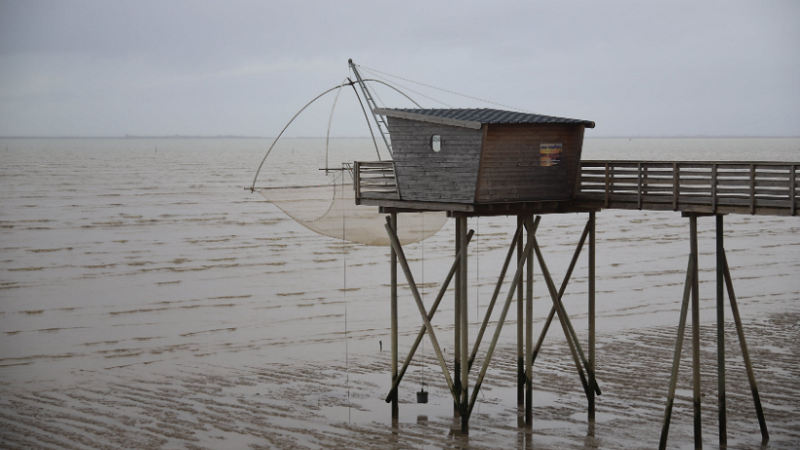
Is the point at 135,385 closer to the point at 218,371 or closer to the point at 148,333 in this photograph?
the point at 218,371

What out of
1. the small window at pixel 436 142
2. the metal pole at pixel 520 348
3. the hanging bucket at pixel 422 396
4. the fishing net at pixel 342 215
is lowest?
the hanging bucket at pixel 422 396

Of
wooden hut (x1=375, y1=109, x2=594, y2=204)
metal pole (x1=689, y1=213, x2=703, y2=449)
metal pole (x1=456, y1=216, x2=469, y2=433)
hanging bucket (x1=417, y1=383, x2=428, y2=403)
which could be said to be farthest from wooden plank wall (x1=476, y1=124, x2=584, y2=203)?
hanging bucket (x1=417, y1=383, x2=428, y2=403)

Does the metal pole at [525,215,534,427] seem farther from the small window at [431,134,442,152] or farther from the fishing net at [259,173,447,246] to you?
the fishing net at [259,173,447,246]

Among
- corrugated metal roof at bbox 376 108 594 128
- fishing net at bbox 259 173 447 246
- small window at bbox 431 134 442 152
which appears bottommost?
fishing net at bbox 259 173 447 246

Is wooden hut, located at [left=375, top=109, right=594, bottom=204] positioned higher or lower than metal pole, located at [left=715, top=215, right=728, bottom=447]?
higher

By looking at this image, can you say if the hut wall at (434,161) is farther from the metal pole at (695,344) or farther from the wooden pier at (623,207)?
the metal pole at (695,344)

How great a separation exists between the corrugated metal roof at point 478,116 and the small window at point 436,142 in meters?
0.38

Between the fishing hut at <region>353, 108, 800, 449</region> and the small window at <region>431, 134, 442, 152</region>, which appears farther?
the small window at <region>431, 134, 442, 152</region>

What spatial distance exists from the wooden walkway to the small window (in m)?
1.02

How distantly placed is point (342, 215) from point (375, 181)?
2.95 m

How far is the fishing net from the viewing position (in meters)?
21.7

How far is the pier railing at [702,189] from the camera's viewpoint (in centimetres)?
1566

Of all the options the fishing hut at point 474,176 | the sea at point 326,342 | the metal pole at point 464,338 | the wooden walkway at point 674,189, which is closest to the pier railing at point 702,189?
the wooden walkway at point 674,189

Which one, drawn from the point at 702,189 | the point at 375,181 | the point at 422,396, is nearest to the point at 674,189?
the point at 702,189
